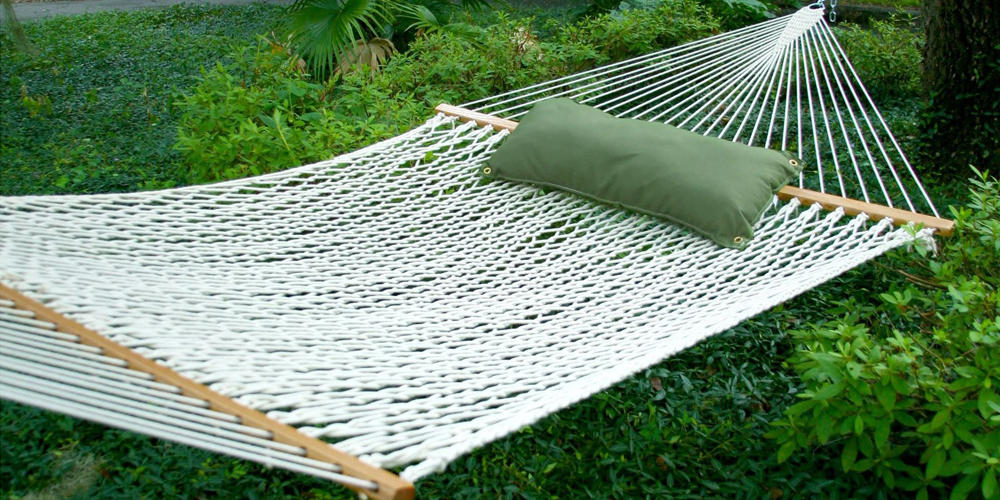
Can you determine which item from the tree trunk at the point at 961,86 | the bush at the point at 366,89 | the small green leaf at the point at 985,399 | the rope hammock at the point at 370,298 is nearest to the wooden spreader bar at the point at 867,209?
the rope hammock at the point at 370,298

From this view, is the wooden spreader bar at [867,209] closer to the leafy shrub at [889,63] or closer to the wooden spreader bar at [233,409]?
the wooden spreader bar at [233,409]

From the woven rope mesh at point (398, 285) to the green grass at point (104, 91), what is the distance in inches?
48.1

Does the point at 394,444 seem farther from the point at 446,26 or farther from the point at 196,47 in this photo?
the point at 196,47

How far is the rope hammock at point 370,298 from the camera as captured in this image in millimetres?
1184

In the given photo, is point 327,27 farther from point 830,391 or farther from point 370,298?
point 830,391

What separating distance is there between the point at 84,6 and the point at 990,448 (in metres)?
6.71

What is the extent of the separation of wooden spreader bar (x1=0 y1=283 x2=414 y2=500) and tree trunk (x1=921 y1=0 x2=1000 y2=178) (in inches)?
102

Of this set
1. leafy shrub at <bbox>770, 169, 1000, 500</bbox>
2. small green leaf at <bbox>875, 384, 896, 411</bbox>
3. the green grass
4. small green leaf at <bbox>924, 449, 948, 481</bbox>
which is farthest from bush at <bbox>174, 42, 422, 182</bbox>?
small green leaf at <bbox>924, 449, 948, 481</bbox>

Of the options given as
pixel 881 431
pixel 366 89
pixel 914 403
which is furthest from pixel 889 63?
pixel 881 431

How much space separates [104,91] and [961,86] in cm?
385

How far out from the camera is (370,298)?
5.75 ft

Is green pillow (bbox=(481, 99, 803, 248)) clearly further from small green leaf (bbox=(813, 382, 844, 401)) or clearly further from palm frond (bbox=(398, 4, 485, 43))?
palm frond (bbox=(398, 4, 485, 43))

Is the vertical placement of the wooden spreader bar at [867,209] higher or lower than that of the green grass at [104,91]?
higher

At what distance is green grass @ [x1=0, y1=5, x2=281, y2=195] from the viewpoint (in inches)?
125
